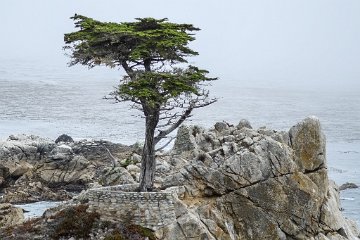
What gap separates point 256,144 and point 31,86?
463 feet

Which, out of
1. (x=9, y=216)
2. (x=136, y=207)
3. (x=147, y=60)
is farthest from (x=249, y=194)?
(x=9, y=216)

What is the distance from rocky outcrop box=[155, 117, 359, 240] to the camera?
30.1m

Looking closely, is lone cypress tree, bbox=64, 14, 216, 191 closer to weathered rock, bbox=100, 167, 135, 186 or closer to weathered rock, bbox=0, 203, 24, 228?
weathered rock, bbox=100, 167, 135, 186

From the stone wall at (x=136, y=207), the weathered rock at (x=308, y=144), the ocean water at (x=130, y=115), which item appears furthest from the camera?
the ocean water at (x=130, y=115)

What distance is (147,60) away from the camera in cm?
2959

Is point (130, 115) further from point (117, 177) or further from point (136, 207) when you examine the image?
point (136, 207)

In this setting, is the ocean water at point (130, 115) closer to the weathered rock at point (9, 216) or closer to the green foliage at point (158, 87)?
the weathered rock at point (9, 216)

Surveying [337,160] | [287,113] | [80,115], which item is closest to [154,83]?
[337,160]

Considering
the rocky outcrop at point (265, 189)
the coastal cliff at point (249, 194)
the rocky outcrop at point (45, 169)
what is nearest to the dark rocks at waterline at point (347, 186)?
the rocky outcrop at point (45, 169)

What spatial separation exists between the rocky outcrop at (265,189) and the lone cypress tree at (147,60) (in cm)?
299

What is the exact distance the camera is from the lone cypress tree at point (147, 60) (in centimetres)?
2780

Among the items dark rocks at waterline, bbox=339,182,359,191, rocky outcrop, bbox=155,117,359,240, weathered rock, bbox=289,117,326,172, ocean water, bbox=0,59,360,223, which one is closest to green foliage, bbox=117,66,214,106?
rocky outcrop, bbox=155,117,359,240

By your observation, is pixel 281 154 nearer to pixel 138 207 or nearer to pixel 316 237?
pixel 316 237

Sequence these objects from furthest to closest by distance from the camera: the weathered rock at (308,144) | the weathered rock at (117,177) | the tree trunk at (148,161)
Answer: the weathered rock at (117,177), the weathered rock at (308,144), the tree trunk at (148,161)
